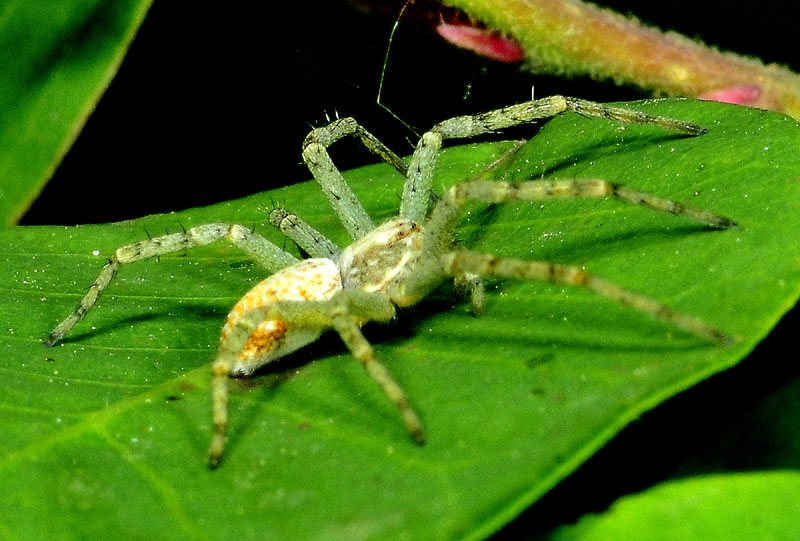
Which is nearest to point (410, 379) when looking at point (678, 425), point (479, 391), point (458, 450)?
point (479, 391)

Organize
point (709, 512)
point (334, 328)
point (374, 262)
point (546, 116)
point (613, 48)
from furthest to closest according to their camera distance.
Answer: point (613, 48) < point (546, 116) < point (374, 262) < point (334, 328) < point (709, 512)

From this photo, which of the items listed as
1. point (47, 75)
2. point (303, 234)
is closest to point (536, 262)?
point (303, 234)

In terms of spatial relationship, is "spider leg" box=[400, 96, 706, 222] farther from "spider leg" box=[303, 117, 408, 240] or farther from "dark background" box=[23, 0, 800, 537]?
"dark background" box=[23, 0, 800, 537]

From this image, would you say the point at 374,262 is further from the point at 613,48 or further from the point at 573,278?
the point at 613,48

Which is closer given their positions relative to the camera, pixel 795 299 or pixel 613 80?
pixel 795 299

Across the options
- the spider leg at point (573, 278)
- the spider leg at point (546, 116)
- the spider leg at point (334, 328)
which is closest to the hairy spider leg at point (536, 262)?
the spider leg at point (573, 278)

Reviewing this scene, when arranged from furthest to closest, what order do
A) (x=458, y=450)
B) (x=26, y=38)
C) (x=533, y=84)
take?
(x=533, y=84) → (x=26, y=38) → (x=458, y=450)

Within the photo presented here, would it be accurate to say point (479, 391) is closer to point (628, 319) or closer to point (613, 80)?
point (628, 319)
